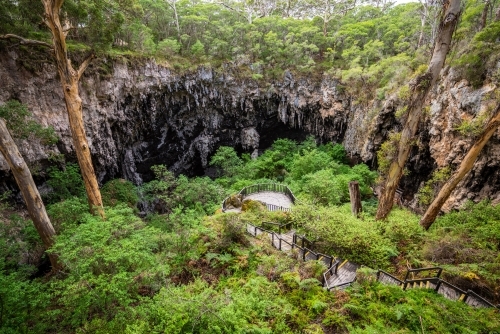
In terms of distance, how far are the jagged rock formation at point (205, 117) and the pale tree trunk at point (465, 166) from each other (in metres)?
2.00

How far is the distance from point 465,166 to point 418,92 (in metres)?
2.97

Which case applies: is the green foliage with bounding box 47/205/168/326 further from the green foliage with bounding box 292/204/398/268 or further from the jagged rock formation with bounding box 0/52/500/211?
the jagged rock formation with bounding box 0/52/500/211

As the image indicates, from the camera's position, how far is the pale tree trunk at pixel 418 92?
295 inches

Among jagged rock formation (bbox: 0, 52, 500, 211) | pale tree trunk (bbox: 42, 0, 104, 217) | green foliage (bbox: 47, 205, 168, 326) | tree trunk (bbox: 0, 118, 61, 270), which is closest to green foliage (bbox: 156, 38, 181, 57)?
jagged rock formation (bbox: 0, 52, 500, 211)

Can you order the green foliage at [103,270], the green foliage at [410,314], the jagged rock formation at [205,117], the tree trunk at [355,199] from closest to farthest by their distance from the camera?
the green foliage at [410,314] < the green foliage at [103,270] < the tree trunk at [355,199] < the jagged rock formation at [205,117]

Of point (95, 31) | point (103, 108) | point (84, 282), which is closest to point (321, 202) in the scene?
point (84, 282)

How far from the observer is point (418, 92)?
8227mm

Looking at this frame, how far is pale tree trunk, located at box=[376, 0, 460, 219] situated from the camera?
7504 millimetres

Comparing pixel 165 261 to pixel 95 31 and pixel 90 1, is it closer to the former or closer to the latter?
pixel 95 31

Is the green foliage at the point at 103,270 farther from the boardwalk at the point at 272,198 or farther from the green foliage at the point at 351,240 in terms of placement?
the boardwalk at the point at 272,198

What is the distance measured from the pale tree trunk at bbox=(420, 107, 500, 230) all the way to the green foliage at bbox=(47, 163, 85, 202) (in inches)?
654

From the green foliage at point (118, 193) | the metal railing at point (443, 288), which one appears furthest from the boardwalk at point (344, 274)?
the green foliage at point (118, 193)

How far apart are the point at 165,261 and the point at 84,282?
2.21 meters

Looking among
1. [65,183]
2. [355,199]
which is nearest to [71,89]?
[65,183]
